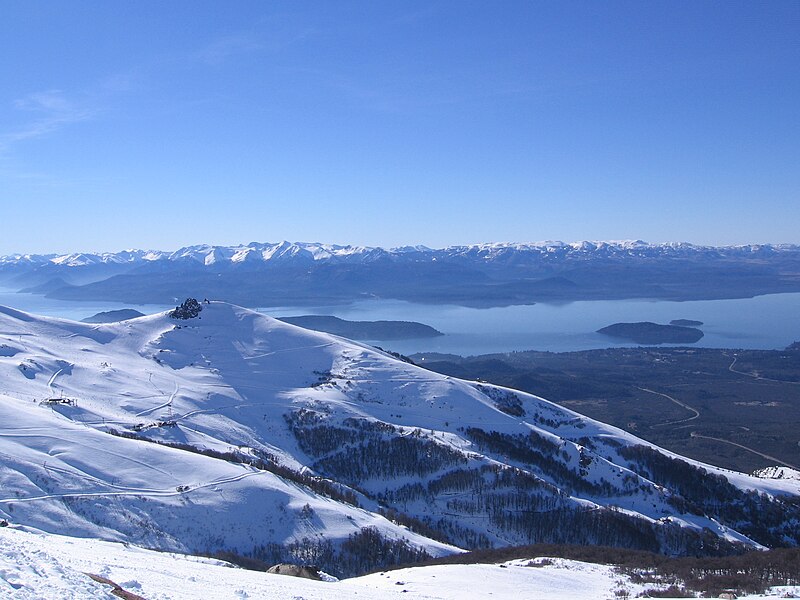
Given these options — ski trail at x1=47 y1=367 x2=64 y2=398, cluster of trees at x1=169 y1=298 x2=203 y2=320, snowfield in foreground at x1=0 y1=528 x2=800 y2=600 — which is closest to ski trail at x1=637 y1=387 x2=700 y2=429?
cluster of trees at x1=169 y1=298 x2=203 y2=320

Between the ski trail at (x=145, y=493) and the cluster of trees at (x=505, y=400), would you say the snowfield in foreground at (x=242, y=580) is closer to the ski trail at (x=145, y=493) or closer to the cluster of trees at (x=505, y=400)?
the ski trail at (x=145, y=493)

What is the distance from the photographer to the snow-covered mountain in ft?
177

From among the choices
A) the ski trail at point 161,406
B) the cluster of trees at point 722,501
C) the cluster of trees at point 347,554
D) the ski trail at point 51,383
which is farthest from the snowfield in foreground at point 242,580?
the ski trail at point 51,383

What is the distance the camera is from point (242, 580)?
2692cm

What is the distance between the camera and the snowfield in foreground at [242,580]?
60.1ft

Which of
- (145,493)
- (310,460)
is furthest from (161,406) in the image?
(145,493)

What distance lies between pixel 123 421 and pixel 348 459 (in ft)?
98.4

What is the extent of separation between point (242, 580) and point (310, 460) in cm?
5962

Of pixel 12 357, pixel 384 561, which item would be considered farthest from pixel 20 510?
pixel 12 357

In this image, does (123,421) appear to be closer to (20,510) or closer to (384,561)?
(20,510)

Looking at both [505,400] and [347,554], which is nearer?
[347,554]

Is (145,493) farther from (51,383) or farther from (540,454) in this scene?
(540,454)

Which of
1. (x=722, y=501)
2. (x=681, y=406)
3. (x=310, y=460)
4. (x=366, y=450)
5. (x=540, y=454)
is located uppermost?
(x=366, y=450)

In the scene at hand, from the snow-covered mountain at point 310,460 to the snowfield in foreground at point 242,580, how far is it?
56.7 ft
